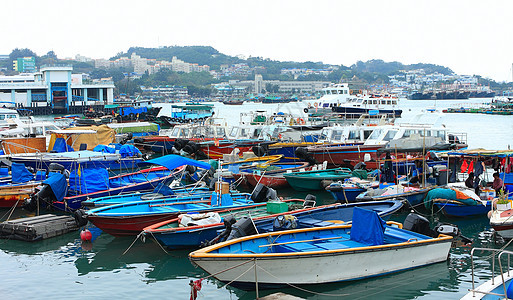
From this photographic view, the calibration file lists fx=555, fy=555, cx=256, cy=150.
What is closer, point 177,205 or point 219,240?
point 219,240

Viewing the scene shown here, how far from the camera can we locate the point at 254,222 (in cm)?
1505

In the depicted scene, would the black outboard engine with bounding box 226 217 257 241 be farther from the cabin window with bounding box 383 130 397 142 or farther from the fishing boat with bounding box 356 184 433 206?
the cabin window with bounding box 383 130 397 142

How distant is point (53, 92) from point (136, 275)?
285 feet

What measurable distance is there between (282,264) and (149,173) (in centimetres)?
1564

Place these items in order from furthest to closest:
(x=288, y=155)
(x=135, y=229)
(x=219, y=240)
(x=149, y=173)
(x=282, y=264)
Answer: (x=288, y=155) < (x=149, y=173) < (x=135, y=229) < (x=219, y=240) < (x=282, y=264)

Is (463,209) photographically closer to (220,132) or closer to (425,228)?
(425,228)

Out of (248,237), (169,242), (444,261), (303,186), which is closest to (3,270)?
(169,242)

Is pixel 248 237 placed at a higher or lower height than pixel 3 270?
higher

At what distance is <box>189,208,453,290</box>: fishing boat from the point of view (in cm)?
1152

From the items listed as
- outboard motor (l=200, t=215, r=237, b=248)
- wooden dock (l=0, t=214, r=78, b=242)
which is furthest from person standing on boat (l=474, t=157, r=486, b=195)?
wooden dock (l=0, t=214, r=78, b=242)

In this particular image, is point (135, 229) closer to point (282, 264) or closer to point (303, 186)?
point (282, 264)

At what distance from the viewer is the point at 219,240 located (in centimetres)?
1386

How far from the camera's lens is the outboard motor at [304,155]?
29531 mm

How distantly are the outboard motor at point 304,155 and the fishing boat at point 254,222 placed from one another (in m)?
12.0
